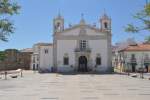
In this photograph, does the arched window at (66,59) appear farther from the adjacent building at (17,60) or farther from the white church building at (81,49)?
the adjacent building at (17,60)

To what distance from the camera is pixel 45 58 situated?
82.3 metres

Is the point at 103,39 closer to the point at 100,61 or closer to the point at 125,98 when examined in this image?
→ the point at 100,61

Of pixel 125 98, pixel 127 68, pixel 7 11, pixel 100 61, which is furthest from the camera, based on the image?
pixel 127 68

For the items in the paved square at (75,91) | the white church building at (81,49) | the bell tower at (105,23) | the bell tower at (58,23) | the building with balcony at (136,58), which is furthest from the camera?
the building with balcony at (136,58)

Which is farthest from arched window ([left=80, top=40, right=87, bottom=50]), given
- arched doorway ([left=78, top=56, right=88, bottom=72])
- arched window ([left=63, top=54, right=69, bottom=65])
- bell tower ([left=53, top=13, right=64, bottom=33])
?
bell tower ([left=53, top=13, right=64, bottom=33])

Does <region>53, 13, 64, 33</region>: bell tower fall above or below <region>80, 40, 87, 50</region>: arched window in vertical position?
above

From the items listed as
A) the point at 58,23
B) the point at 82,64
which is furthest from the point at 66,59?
the point at 58,23

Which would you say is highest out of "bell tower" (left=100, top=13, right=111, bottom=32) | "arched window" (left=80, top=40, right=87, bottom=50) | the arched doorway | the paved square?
"bell tower" (left=100, top=13, right=111, bottom=32)

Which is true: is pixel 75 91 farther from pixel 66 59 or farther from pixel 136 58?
pixel 136 58

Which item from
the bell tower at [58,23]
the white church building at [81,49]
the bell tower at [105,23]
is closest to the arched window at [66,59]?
the white church building at [81,49]

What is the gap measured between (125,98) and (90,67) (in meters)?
57.5

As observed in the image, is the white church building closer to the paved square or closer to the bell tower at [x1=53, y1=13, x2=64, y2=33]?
the bell tower at [x1=53, y1=13, x2=64, y2=33]

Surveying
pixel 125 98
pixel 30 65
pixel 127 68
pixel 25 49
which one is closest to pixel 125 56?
pixel 127 68

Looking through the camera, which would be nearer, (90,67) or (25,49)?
(90,67)
